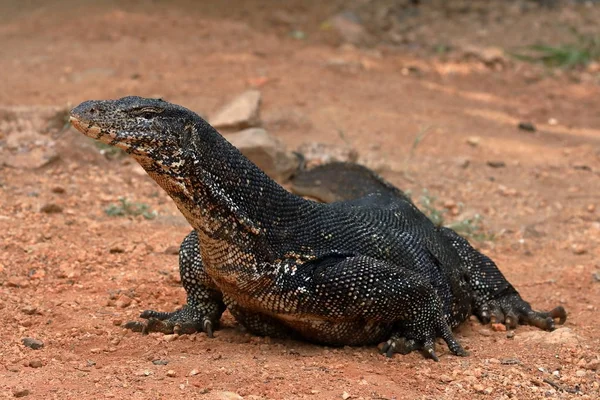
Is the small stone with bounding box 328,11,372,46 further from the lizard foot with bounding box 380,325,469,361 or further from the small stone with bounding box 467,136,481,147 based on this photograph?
the lizard foot with bounding box 380,325,469,361

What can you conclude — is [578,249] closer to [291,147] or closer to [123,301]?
[291,147]

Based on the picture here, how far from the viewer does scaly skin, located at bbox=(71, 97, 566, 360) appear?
5.59 meters

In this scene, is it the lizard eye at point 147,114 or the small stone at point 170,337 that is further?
the small stone at point 170,337

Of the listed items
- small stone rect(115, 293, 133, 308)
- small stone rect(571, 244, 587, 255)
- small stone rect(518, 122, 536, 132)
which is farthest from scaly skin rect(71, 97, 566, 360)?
small stone rect(518, 122, 536, 132)

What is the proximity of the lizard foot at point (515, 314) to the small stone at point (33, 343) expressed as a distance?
3.58m

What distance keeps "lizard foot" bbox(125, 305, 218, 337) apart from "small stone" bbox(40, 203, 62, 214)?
2557 millimetres

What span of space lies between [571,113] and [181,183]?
10.8 m

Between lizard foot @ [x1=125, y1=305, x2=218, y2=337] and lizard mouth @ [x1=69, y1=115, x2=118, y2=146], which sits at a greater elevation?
lizard mouth @ [x1=69, y1=115, x2=118, y2=146]

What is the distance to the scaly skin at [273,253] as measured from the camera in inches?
220

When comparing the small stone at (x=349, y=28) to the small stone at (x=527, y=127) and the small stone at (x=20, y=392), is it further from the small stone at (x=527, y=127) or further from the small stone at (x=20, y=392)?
the small stone at (x=20, y=392)

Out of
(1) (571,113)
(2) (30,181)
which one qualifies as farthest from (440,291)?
(1) (571,113)

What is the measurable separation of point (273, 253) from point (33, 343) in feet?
5.42

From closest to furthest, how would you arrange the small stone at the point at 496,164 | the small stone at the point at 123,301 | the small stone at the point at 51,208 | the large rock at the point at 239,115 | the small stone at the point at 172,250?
the small stone at the point at 123,301
the small stone at the point at 172,250
the small stone at the point at 51,208
the large rock at the point at 239,115
the small stone at the point at 496,164

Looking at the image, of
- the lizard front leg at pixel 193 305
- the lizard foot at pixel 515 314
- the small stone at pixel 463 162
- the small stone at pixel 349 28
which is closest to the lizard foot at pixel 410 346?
the lizard foot at pixel 515 314
